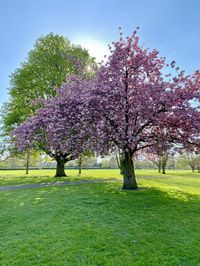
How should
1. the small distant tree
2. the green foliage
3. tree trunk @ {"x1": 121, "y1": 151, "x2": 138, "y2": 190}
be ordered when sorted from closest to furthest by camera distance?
tree trunk @ {"x1": 121, "y1": 151, "x2": 138, "y2": 190}, the green foliage, the small distant tree

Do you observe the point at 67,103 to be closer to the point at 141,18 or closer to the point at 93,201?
the point at 93,201

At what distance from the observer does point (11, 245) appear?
445 cm

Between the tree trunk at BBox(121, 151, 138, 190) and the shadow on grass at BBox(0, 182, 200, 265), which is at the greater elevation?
the tree trunk at BBox(121, 151, 138, 190)

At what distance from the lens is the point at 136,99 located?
9.81 m

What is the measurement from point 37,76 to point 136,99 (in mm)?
15611

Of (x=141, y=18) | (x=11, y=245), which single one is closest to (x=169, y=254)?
(x=11, y=245)

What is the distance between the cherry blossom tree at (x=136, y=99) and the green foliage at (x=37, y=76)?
1134cm

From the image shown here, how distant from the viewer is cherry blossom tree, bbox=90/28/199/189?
9.42 m

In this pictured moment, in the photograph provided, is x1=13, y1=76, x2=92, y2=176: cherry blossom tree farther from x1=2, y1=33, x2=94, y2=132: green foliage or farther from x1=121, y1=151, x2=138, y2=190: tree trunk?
x1=2, y1=33, x2=94, y2=132: green foliage

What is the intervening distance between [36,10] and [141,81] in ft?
24.9

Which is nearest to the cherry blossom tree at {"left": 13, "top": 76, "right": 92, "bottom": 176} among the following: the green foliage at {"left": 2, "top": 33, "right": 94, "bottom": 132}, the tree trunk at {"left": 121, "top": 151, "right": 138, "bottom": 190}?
the tree trunk at {"left": 121, "top": 151, "right": 138, "bottom": 190}

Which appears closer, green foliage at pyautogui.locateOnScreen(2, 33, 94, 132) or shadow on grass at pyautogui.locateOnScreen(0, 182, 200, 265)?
shadow on grass at pyautogui.locateOnScreen(0, 182, 200, 265)

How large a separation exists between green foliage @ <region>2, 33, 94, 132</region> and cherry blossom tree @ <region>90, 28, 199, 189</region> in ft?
37.2

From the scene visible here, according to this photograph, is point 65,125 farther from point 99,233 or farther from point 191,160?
point 191,160
